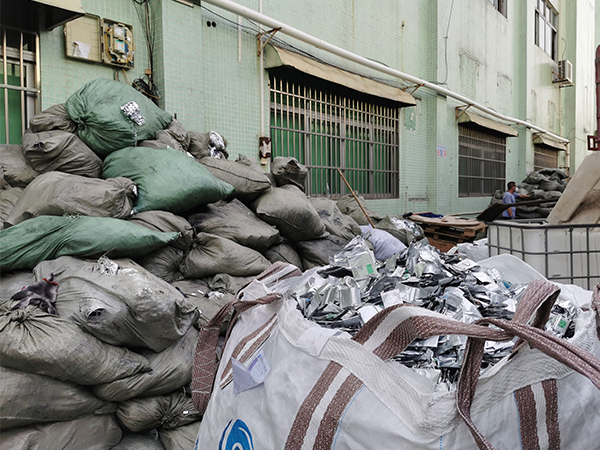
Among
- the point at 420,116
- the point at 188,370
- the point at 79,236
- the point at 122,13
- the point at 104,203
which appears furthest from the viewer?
the point at 420,116

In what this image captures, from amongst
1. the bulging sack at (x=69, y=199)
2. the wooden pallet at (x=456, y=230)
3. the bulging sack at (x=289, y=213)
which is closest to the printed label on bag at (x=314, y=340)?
the bulging sack at (x=69, y=199)

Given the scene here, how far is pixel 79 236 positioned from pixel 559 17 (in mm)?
18406

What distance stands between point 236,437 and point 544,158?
16410 millimetres

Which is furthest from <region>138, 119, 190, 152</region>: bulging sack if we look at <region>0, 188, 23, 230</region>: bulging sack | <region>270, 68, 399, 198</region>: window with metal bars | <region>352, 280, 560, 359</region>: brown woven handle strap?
<region>352, 280, 560, 359</region>: brown woven handle strap

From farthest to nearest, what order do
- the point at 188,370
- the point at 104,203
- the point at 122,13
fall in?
the point at 122,13 < the point at 104,203 < the point at 188,370

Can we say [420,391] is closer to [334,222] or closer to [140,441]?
[140,441]

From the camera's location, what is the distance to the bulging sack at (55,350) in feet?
4.84

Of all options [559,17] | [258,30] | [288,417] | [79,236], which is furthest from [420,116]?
[559,17]

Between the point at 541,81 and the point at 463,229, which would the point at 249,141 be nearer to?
the point at 463,229

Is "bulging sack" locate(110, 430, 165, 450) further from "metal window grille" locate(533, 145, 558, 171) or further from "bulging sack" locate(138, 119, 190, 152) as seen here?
"metal window grille" locate(533, 145, 558, 171)

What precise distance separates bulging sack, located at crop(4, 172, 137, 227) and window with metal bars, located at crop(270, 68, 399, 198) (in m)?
3.45

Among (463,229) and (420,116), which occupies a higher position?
(420,116)

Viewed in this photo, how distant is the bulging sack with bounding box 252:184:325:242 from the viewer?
3.07 m

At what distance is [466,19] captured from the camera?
9.71m
